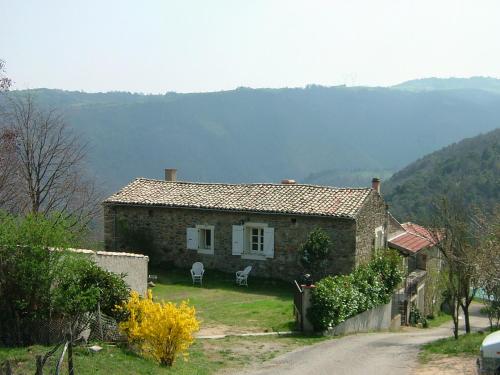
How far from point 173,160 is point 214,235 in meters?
143

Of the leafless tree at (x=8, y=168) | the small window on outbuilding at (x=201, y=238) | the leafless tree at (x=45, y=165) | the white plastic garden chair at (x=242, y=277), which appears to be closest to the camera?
the leafless tree at (x=8, y=168)

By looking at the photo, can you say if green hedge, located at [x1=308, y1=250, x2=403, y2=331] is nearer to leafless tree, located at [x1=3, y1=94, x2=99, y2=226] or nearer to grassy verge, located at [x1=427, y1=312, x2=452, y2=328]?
grassy verge, located at [x1=427, y1=312, x2=452, y2=328]

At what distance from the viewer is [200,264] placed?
23359 millimetres

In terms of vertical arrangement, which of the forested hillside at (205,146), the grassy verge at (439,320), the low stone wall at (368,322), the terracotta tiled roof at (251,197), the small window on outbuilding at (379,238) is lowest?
the grassy verge at (439,320)

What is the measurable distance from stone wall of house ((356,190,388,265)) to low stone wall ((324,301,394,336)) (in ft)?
7.18

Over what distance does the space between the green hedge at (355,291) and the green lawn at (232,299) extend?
110 cm

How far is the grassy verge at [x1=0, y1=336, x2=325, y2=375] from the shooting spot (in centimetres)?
1017

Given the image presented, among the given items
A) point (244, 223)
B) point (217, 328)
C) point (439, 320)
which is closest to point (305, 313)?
point (217, 328)

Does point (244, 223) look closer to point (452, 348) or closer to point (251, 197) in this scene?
point (251, 197)

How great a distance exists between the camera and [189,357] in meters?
12.5

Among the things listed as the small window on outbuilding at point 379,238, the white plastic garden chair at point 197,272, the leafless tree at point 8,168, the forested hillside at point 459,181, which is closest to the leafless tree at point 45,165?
the leafless tree at point 8,168

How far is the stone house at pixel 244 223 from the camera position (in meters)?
22.6

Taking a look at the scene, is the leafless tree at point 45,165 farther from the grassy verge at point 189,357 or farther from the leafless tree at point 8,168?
the grassy verge at point 189,357

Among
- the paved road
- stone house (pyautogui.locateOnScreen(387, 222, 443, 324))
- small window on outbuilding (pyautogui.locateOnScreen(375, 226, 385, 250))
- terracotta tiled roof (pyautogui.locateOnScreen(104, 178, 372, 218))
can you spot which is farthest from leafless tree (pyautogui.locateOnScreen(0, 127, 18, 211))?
stone house (pyautogui.locateOnScreen(387, 222, 443, 324))
